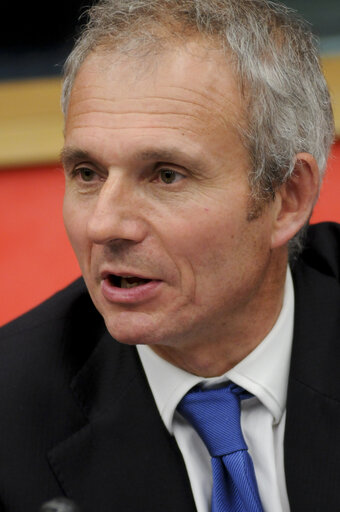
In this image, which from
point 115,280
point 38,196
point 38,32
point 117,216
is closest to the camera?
point 117,216

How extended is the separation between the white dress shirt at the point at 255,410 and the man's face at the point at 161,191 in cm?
17

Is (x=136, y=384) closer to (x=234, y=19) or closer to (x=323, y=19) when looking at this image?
(x=234, y=19)

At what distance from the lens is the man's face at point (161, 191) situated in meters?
1.69

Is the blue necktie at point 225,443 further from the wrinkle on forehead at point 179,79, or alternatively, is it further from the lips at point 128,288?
the wrinkle on forehead at point 179,79

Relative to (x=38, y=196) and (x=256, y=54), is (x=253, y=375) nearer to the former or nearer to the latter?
(x=256, y=54)

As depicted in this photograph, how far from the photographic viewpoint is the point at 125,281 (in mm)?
1760

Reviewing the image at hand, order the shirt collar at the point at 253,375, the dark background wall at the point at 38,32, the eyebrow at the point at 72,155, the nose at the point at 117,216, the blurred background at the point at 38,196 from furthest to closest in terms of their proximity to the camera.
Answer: the dark background wall at the point at 38,32
the blurred background at the point at 38,196
the shirt collar at the point at 253,375
the eyebrow at the point at 72,155
the nose at the point at 117,216

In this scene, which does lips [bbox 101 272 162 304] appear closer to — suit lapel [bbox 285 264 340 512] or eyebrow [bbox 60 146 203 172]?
eyebrow [bbox 60 146 203 172]

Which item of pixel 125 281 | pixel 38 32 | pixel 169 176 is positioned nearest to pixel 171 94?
pixel 169 176

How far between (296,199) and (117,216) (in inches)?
17.9

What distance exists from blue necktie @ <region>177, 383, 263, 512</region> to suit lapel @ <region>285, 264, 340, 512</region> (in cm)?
9

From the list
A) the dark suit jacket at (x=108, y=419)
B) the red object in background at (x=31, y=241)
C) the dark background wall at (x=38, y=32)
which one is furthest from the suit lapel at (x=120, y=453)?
the dark background wall at (x=38, y=32)

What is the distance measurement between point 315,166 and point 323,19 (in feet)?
3.98

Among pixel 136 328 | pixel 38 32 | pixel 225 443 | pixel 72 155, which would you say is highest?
pixel 38 32
